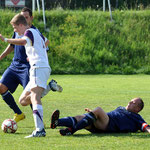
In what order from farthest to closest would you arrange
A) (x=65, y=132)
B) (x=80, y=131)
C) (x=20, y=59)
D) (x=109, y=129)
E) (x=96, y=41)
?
(x=96, y=41) → (x=20, y=59) → (x=80, y=131) → (x=109, y=129) → (x=65, y=132)

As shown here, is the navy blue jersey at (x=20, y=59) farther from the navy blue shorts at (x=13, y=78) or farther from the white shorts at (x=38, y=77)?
the white shorts at (x=38, y=77)

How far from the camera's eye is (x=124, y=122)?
270 inches

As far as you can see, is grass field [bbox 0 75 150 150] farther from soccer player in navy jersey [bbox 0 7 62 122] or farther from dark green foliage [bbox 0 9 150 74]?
dark green foliage [bbox 0 9 150 74]

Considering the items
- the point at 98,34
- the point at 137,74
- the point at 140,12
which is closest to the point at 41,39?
the point at 137,74

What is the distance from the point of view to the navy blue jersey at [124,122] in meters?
6.84

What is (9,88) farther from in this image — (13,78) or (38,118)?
(38,118)

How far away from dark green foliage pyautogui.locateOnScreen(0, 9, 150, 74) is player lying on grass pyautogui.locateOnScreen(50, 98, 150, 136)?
49.6 ft

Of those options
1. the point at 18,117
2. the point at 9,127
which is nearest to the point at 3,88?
the point at 18,117

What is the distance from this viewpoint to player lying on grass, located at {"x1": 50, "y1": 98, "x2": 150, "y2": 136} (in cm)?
665

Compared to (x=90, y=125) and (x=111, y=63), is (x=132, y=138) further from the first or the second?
(x=111, y=63)

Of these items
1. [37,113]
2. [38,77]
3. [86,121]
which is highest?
[38,77]

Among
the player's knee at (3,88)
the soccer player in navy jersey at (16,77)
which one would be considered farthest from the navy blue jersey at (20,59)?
the player's knee at (3,88)

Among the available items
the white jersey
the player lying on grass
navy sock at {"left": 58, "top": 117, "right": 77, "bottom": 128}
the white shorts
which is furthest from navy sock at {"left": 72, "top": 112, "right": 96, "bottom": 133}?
the white jersey

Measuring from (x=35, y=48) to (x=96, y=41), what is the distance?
60.7 feet
